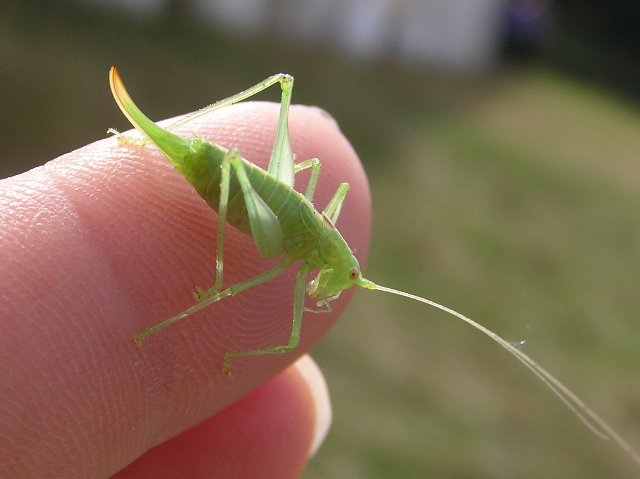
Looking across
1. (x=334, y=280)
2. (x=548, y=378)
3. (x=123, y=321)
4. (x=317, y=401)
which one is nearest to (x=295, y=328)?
(x=334, y=280)

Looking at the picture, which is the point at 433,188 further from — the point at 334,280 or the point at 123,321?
the point at 123,321

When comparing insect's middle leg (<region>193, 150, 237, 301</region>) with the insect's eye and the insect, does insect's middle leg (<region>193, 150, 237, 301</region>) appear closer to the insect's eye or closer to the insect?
the insect

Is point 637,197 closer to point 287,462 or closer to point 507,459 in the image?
point 507,459

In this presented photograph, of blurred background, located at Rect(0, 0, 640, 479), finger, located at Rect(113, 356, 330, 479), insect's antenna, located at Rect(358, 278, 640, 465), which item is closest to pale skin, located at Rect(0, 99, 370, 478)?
finger, located at Rect(113, 356, 330, 479)

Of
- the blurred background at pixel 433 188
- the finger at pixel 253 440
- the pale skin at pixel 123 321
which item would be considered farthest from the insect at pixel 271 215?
the blurred background at pixel 433 188

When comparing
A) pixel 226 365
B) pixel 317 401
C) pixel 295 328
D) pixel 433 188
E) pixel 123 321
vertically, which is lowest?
pixel 433 188

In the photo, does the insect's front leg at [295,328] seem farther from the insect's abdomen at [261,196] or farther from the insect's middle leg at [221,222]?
the insect's middle leg at [221,222]
